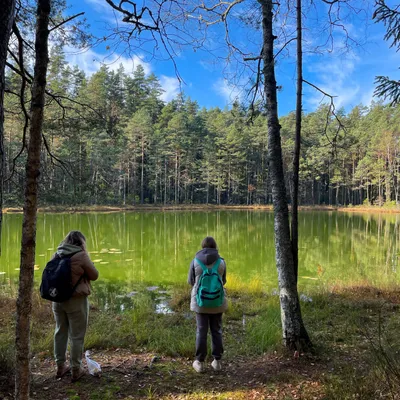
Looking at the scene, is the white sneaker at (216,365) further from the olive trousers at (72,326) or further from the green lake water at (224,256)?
the green lake water at (224,256)

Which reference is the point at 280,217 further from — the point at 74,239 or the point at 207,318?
the point at 74,239

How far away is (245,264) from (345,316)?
5.98 m

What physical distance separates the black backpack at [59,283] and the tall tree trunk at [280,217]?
6.78ft

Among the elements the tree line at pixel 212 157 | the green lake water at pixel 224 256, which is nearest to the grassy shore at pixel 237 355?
the green lake water at pixel 224 256

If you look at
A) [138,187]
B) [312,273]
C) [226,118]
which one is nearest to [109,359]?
[312,273]

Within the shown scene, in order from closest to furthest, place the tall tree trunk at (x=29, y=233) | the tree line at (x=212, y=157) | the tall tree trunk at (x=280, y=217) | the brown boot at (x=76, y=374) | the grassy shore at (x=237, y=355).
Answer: the tall tree trunk at (x=29, y=233) → the grassy shore at (x=237, y=355) → the brown boot at (x=76, y=374) → the tall tree trunk at (x=280, y=217) → the tree line at (x=212, y=157)

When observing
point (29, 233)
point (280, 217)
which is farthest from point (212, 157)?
point (29, 233)

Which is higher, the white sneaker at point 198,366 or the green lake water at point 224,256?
the white sneaker at point 198,366

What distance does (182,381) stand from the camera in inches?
116

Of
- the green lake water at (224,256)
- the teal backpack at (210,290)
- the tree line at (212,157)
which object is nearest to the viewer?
the teal backpack at (210,290)

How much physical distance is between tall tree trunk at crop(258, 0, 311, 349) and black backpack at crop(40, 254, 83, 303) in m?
2.07

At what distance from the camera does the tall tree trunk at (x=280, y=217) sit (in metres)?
3.46

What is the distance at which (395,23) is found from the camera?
467 cm

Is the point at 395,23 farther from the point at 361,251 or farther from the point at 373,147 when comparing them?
the point at 373,147
